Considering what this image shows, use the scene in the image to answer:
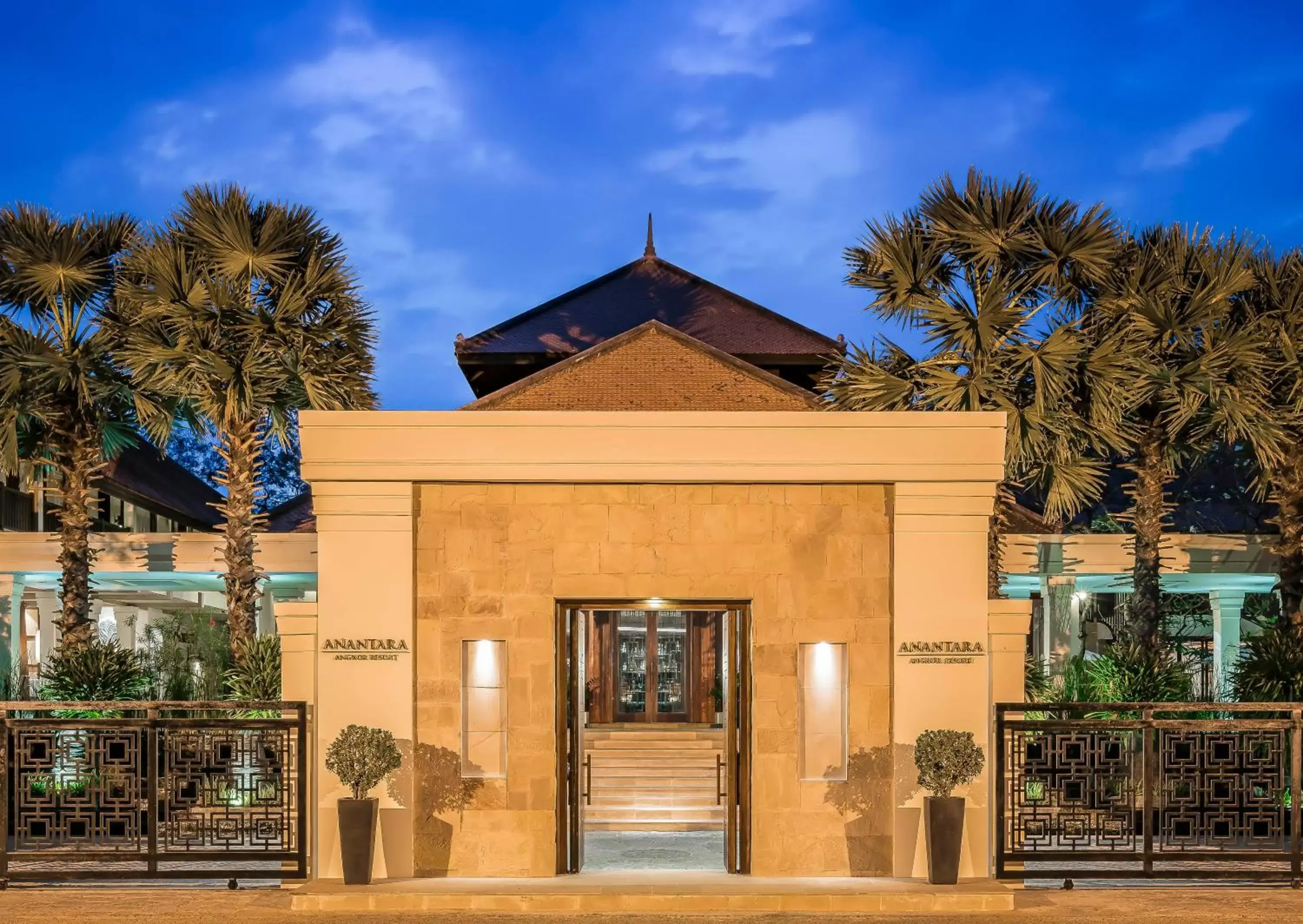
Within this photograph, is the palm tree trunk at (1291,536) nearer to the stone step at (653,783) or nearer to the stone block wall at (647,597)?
the stone step at (653,783)

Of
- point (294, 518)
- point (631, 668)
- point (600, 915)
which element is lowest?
point (600, 915)

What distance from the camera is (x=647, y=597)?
1188 centimetres

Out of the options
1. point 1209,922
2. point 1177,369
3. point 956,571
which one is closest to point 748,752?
point 956,571

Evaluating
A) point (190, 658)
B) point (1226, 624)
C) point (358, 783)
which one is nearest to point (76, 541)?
point (190, 658)

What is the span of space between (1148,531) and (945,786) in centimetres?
920

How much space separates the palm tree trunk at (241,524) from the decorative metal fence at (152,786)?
632 centimetres

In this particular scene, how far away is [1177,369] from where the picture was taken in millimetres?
18281

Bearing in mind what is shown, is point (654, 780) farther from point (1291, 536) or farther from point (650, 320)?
point (650, 320)

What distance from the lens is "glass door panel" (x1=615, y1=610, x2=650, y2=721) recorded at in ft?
86.3

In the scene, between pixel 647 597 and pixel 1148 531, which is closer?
pixel 647 597

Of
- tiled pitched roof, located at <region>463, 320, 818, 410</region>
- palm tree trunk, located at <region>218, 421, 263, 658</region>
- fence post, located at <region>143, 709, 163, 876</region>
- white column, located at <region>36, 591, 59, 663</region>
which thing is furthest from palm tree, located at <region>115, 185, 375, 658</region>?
white column, located at <region>36, 591, 59, 663</region>

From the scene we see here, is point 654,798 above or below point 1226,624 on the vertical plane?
below

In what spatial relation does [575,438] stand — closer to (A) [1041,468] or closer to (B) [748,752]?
(B) [748,752]

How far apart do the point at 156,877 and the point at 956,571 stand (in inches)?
295
